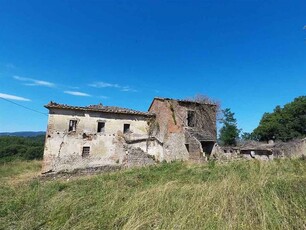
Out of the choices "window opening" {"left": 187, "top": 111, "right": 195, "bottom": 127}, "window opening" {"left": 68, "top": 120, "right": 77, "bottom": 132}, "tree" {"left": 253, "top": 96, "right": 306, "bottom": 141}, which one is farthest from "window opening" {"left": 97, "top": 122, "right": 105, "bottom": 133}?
"tree" {"left": 253, "top": 96, "right": 306, "bottom": 141}

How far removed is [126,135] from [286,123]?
30642 millimetres

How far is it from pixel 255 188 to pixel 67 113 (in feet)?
49.5

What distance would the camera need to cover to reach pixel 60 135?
16766mm

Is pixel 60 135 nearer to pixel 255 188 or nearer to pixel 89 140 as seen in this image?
pixel 89 140

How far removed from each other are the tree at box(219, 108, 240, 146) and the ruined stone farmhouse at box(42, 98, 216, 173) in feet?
40.3

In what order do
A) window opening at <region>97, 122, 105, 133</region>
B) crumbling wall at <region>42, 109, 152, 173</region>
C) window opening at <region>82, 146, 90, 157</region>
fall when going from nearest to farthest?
crumbling wall at <region>42, 109, 152, 173</region> → window opening at <region>82, 146, 90, 157</region> → window opening at <region>97, 122, 105, 133</region>

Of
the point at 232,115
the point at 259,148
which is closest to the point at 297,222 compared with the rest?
the point at 259,148

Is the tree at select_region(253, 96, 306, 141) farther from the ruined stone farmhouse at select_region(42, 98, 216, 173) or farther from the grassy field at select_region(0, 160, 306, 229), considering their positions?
the grassy field at select_region(0, 160, 306, 229)

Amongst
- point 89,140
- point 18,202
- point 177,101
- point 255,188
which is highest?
point 177,101

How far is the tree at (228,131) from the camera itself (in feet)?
102

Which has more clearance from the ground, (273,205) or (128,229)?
(273,205)

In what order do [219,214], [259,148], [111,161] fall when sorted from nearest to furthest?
[219,214], [111,161], [259,148]

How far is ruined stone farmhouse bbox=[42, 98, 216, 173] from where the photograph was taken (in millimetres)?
16703

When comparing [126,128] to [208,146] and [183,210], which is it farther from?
[183,210]
